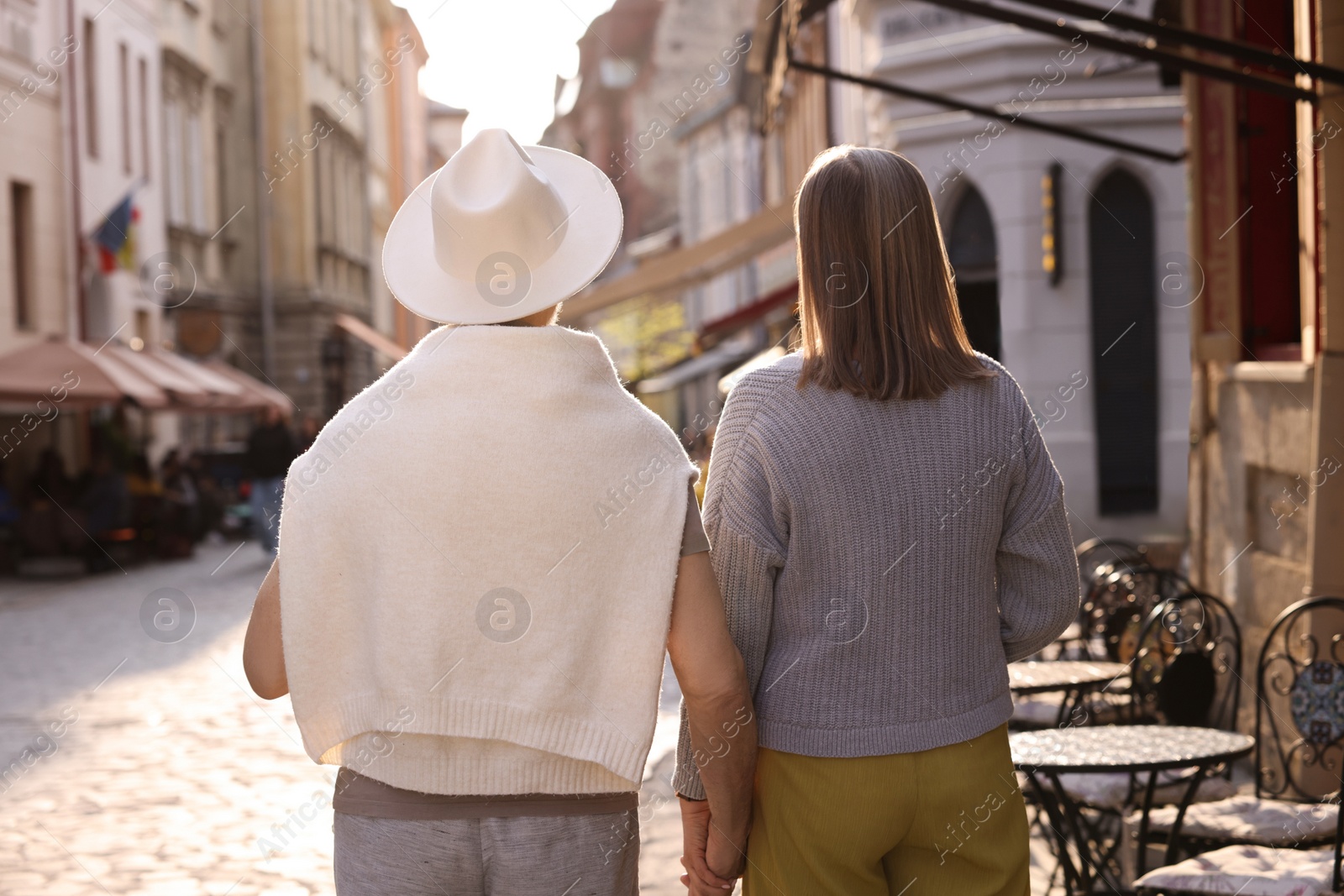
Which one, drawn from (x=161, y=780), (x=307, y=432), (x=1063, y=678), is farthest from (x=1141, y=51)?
(x=307, y=432)

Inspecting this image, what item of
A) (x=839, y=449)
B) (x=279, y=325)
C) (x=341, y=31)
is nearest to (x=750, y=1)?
(x=341, y=31)

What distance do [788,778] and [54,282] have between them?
20227mm

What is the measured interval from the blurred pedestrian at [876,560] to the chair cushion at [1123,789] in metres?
1.81

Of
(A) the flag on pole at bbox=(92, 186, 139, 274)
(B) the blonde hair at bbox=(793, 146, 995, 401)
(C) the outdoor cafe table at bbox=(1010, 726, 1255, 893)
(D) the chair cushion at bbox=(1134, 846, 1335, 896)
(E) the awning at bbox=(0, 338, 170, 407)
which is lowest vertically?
(D) the chair cushion at bbox=(1134, 846, 1335, 896)

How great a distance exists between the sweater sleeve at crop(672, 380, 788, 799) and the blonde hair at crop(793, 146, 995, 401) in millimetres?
135

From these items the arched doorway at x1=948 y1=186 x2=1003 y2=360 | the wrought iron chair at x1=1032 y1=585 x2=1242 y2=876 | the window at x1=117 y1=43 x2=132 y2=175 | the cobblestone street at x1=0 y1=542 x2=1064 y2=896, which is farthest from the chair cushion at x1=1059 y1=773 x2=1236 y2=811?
the window at x1=117 y1=43 x2=132 y2=175

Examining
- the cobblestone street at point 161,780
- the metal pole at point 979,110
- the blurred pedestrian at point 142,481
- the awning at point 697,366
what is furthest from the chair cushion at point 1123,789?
the awning at point 697,366

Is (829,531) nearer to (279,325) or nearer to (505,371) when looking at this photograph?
(505,371)

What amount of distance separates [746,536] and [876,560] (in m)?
0.22

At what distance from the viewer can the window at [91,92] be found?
852 inches

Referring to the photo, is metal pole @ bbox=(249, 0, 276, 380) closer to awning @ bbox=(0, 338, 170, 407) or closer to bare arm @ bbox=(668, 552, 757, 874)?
awning @ bbox=(0, 338, 170, 407)

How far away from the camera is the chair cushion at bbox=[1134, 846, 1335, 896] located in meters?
3.15

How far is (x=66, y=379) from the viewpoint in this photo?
49.8 ft

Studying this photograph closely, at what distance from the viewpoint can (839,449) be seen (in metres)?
2.34
